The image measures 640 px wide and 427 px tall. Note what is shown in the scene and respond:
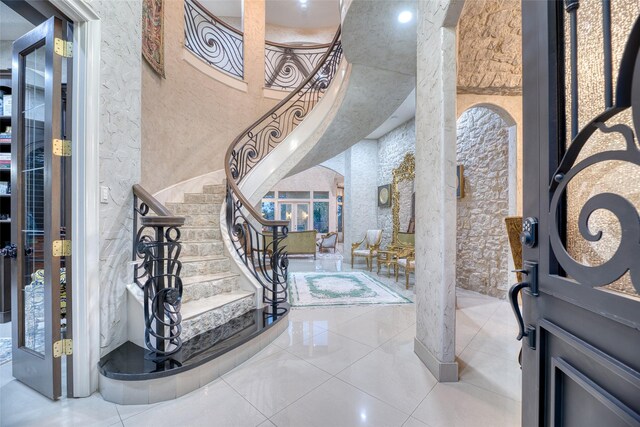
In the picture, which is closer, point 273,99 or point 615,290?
point 615,290

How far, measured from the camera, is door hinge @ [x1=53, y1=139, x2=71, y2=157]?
5.80 ft

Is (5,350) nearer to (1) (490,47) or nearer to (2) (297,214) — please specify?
(1) (490,47)

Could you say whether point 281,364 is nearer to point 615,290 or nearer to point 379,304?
point 379,304

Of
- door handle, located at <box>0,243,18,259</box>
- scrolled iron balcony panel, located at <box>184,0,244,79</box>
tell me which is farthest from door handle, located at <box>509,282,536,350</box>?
scrolled iron balcony panel, located at <box>184,0,244,79</box>

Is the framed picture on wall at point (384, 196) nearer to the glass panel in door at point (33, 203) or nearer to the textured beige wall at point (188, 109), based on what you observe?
the textured beige wall at point (188, 109)

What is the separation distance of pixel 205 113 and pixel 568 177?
5357mm

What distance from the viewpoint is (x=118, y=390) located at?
1.74 meters

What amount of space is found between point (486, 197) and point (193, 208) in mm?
4445

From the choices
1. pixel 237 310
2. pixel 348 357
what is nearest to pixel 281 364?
pixel 348 357

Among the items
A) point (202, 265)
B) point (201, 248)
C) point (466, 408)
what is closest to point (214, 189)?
point (201, 248)

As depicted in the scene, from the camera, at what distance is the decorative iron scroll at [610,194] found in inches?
20.2

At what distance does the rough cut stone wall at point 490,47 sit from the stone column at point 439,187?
4.31 feet

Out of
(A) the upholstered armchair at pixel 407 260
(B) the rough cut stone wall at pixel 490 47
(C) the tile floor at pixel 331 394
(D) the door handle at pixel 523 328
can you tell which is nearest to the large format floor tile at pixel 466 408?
(C) the tile floor at pixel 331 394

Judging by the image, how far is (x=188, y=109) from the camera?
4586 mm
